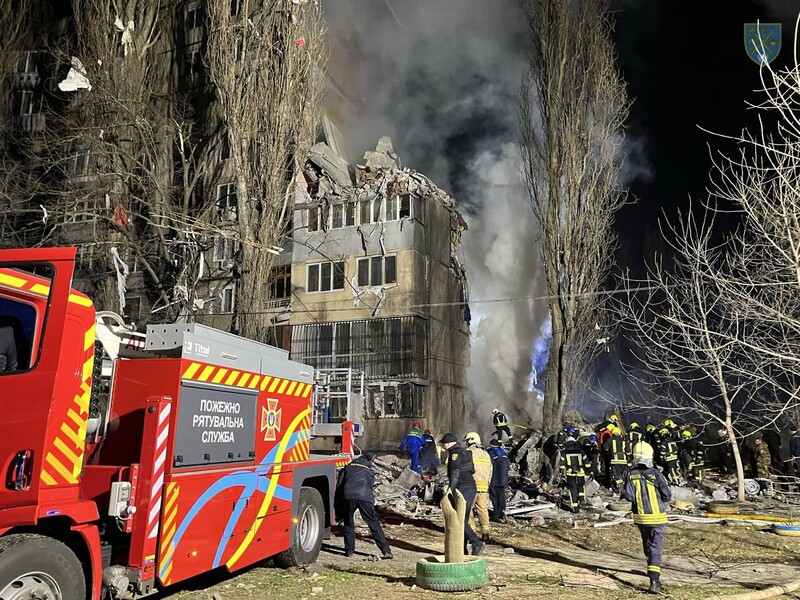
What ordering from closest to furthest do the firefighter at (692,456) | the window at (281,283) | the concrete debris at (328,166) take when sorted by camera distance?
the firefighter at (692,456)
the window at (281,283)
the concrete debris at (328,166)

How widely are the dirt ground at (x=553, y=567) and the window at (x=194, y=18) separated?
2550 centimetres

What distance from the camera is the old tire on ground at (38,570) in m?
3.99

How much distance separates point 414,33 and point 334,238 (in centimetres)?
1689

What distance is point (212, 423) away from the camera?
612 centimetres

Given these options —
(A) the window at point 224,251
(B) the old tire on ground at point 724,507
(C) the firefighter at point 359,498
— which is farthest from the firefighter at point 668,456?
(A) the window at point 224,251

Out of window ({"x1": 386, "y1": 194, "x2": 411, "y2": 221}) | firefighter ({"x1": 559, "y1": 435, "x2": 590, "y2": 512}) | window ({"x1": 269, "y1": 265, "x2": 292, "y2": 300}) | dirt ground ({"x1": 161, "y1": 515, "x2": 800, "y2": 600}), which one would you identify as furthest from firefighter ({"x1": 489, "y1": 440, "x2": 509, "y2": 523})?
window ({"x1": 269, "y1": 265, "x2": 292, "y2": 300})

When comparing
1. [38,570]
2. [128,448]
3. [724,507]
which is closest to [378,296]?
[724,507]

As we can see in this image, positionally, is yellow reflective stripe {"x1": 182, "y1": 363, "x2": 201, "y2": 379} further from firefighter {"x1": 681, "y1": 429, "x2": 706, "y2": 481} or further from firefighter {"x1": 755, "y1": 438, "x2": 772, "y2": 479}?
firefighter {"x1": 755, "y1": 438, "x2": 772, "y2": 479}

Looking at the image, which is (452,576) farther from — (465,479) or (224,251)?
(224,251)

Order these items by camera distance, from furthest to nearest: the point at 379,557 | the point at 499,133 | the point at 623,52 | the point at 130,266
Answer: the point at 499,133
the point at 623,52
the point at 130,266
the point at 379,557

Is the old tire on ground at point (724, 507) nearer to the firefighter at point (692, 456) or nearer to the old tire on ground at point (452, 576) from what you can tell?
the firefighter at point (692, 456)

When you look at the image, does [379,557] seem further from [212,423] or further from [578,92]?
[578,92]

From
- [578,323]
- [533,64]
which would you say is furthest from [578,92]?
[578,323]

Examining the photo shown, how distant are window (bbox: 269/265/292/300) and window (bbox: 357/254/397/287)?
3074 millimetres
